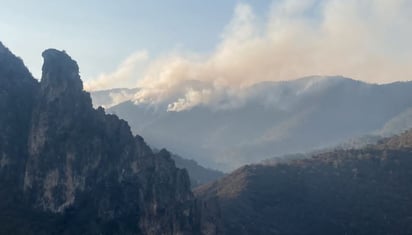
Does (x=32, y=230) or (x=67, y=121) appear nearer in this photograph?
(x=32, y=230)

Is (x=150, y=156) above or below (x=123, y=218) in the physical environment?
above

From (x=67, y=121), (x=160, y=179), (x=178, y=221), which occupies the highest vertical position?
(x=67, y=121)

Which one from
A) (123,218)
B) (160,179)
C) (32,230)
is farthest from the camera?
(160,179)

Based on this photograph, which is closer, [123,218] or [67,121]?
[123,218]

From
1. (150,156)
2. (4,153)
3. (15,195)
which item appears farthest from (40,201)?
(150,156)

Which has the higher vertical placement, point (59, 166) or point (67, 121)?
point (67, 121)

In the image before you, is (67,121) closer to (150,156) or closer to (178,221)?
(150,156)

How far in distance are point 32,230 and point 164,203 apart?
40.2 meters

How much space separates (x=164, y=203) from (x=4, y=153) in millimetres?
50434

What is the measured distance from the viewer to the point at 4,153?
193 metres

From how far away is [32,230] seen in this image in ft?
566

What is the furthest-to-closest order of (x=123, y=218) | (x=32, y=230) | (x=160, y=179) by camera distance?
(x=160, y=179) → (x=123, y=218) → (x=32, y=230)

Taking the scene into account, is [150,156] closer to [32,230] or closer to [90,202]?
[90,202]

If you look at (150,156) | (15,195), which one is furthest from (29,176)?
(150,156)
